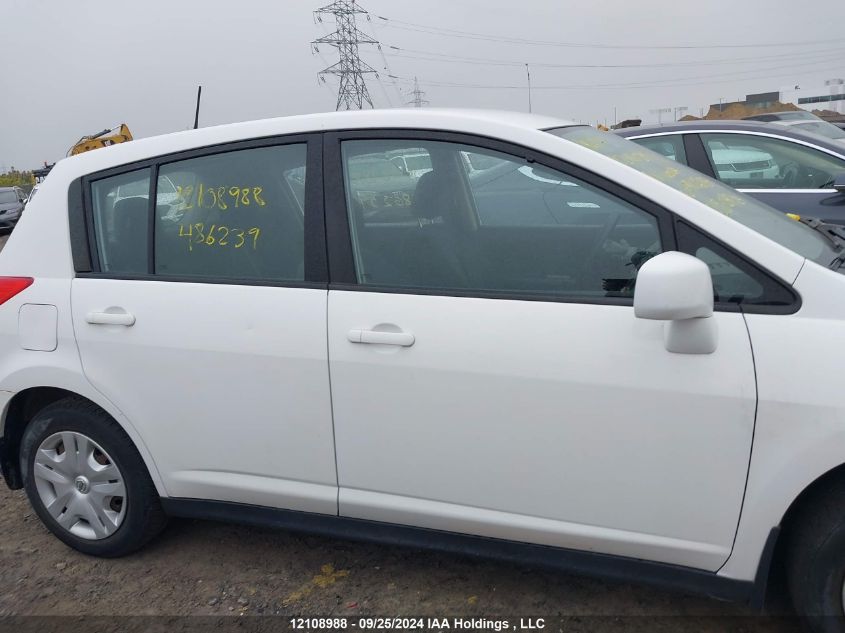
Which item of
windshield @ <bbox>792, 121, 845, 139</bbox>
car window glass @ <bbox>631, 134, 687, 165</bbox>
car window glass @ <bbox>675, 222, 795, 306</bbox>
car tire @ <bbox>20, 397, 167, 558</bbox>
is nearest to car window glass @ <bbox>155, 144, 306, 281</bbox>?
car tire @ <bbox>20, 397, 167, 558</bbox>

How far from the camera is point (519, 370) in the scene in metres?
2.37

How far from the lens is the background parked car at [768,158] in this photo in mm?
5461

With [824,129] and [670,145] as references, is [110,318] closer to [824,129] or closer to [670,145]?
[670,145]

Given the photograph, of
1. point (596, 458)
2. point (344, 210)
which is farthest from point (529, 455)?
point (344, 210)

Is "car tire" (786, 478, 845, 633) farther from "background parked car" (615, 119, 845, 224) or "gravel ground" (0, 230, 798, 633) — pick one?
"background parked car" (615, 119, 845, 224)

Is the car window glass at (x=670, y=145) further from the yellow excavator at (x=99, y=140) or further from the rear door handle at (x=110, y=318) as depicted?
the yellow excavator at (x=99, y=140)

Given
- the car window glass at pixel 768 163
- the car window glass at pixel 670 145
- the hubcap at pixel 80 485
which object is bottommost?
the hubcap at pixel 80 485

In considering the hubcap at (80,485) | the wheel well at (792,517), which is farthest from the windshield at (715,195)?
the hubcap at (80,485)

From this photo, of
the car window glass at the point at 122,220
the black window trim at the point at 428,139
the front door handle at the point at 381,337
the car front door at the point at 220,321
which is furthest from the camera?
the car window glass at the point at 122,220

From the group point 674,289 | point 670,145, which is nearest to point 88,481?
point 674,289

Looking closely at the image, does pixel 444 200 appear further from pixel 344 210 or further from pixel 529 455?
pixel 529 455

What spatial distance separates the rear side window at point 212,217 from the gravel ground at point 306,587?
1203mm

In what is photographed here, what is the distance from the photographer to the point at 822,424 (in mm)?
2084

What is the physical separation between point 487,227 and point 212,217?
1.06 metres
